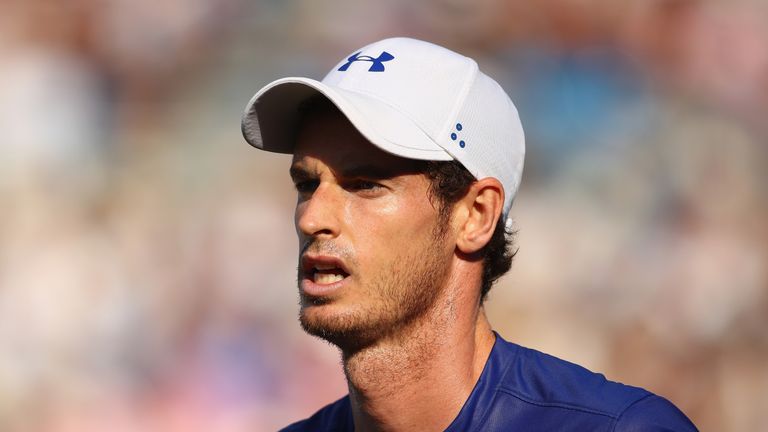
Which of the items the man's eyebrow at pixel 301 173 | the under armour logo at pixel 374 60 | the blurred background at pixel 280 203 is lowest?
the blurred background at pixel 280 203

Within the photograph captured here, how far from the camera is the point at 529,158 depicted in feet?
20.2

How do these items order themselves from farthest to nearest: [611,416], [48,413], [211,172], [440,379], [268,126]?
1. [211,172]
2. [48,413]
3. [268,126]
4. [440,379]
5. [611,416]

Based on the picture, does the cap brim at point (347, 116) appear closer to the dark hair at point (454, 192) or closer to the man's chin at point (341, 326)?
the dark hair at point (454, 192)

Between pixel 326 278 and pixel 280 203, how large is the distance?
3.59 m

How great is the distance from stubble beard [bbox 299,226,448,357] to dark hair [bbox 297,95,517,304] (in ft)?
0.31

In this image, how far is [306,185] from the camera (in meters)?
2.64

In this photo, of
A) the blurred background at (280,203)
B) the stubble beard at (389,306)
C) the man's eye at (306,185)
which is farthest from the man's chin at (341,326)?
the blurred background at (280,203)

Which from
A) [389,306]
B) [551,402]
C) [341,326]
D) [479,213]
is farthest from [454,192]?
[551,402]

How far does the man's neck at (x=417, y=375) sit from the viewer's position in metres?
2.54

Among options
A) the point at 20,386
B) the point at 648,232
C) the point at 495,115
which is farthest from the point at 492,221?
the point at 20,386

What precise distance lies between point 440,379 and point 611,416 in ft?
1.35

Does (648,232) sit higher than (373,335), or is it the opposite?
(373,335)

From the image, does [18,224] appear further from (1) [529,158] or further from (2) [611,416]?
(2) [611,416]

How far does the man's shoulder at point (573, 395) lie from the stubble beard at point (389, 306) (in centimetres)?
29
